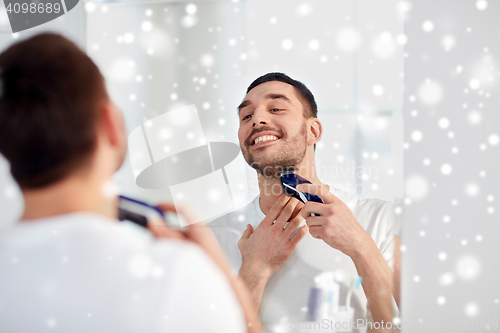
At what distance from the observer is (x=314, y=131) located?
2.18 feet

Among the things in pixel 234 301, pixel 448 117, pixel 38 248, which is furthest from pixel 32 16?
pixel 448 117

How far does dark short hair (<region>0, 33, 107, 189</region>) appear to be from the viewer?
411 mm

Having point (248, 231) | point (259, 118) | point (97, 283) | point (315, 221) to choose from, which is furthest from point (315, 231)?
point (97, 283)

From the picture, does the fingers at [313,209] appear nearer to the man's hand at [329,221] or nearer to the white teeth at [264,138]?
the man's hand at [329,221]

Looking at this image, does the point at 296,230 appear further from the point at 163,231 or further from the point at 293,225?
the point at 163,231

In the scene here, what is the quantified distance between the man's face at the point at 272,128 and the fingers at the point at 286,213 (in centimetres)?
6

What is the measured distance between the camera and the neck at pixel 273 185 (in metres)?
0.65

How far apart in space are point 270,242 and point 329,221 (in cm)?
12

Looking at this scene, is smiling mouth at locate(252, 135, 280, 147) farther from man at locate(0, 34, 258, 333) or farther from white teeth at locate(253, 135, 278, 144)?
man at locate(0, 34, 258, 333)

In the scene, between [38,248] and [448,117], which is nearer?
[38,248]

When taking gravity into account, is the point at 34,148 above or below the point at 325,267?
above

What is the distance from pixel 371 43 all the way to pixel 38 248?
65 centimetres

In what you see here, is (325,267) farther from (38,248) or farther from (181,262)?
(38,248)

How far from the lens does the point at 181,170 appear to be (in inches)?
25.8
